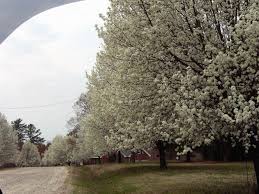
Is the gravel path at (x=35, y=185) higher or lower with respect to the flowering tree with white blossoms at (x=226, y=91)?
lower

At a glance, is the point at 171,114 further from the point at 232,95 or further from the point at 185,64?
the point at 232,95

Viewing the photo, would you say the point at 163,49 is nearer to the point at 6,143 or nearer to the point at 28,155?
the point at 6,143

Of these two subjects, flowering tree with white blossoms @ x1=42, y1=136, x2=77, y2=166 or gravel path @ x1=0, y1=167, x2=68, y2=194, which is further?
flowering tree with white blossoms @ x1=42, y1=136, x2=77, y2=166

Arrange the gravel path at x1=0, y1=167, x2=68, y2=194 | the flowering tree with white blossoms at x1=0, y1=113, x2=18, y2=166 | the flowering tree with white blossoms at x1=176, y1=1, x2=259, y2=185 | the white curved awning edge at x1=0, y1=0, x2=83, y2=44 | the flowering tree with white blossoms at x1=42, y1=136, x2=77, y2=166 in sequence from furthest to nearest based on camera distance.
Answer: the flowering tree with white blossoms at x1=42, y1=136, x2=77, y2=166 < the flowering tree with white blossoms at x1=0, y1=113, x2=18, y2=166 < the gravel path at x1=0, y1=167, x2=68, y2=194 < the flowering tree with white blossoms at x1=176, y1=1, x2=259, y2=185 < the white curved awning edge at x1=0, y1=0, x2=83, y2=44

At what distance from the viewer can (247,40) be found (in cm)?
1540

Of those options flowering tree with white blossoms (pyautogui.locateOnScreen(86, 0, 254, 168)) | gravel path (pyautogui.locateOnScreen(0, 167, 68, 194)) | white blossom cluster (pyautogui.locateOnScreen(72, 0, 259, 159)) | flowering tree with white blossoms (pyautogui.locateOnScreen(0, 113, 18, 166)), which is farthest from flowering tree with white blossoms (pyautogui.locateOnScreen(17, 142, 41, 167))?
flowering tree with white blossoms (pyautogui.locateOnScreen(86, 0, 254, 168))

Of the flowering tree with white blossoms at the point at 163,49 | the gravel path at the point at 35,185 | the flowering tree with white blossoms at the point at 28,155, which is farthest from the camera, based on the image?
the flowering tree with white blossoms at the point at 28,155

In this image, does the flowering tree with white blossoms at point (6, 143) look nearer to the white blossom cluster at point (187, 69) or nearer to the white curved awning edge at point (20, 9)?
the white blossom cluster at point (187, 69)

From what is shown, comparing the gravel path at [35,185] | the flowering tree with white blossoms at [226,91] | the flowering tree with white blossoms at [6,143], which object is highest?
the flowering tree with white blossoms at [6,143]

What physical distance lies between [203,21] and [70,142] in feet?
404

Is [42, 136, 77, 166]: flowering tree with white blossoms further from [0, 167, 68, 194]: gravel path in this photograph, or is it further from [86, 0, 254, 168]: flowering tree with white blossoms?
[86, 0, 254, 168]: flowering tree with white blossoms

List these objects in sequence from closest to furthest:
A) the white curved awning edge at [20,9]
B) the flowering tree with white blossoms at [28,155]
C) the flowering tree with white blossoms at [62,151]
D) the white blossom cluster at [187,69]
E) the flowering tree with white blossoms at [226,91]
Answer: the white curved awning edge at [20,9] → the flowering tree with white blossoms at [226,91] → the white blossom cluster at [187,69] → the flowering tree with white blossoms at [62,151] → the flowering tree with white blossoms at [28,155]

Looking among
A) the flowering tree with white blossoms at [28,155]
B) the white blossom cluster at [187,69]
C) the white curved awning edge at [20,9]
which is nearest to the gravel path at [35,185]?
the white blossom cluster at [187,69]

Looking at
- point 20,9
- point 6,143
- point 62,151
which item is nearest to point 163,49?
point 20,9
